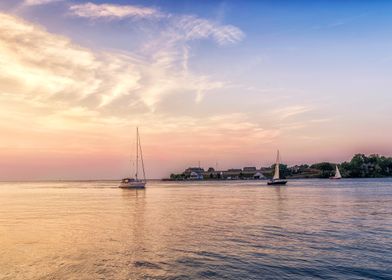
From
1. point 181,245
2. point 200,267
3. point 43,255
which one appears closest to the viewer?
point 200,267

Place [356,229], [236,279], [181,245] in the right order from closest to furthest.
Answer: [236,279] < [181,245] < [356,229]

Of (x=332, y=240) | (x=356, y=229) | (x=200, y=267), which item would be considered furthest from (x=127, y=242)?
(x=356, y=229)

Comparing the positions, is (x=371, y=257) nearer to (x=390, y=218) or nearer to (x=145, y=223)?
(x=390, y=218)

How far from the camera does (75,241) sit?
101ft

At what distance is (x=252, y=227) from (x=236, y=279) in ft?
57.7

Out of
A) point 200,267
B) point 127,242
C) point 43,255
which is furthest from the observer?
point 127,242

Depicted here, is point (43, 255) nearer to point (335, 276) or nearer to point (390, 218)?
point (335, 276)

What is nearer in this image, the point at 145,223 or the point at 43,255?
the point at 43,255

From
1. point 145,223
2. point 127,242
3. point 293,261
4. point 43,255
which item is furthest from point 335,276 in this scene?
point 145,223

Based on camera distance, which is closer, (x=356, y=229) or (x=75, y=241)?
(x=75, y=241)

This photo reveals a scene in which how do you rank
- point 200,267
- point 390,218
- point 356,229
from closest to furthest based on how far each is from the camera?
point 200,267 < point 356,229 < point 390,218

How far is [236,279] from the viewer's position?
19.3 m

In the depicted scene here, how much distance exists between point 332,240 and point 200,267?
41.0ft

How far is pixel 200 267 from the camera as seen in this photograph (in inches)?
851
